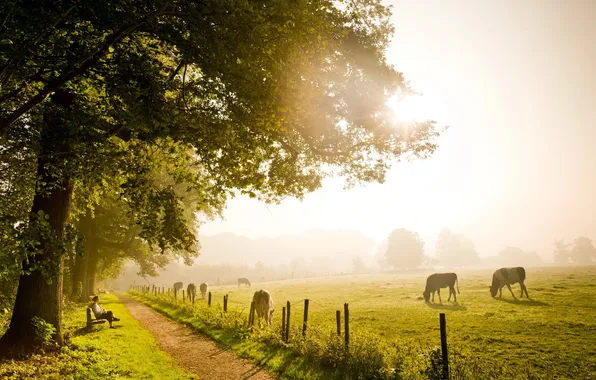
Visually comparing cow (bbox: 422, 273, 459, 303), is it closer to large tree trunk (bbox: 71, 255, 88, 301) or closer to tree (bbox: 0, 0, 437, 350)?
tree (bbox: 0, 0, 437, 350)

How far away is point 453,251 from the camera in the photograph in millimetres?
133125

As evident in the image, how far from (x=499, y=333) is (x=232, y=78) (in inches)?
640

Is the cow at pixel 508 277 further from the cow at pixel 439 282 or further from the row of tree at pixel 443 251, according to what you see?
the row of tree at pixel 443 251

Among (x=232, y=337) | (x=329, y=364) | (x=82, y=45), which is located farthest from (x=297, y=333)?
(x=82, y=45)

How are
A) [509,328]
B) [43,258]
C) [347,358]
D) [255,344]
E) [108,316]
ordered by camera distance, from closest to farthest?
1. [347,358]
2. [43,258]
3. [255,344]
4. [509,328]
5. [108,316]

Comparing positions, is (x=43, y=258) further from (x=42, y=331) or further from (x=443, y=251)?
(x=443, y=251)

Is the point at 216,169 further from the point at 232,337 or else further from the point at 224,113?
the point at 232,337

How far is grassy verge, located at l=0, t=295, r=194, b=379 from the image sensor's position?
815cm

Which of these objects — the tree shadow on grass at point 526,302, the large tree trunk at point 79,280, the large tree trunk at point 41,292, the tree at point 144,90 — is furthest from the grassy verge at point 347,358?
the large tree trunk at point 79,280

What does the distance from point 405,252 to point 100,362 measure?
369 feet

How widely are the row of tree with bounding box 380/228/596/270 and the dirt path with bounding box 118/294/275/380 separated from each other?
10640cm

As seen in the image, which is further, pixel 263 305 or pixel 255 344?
pixel 263 305

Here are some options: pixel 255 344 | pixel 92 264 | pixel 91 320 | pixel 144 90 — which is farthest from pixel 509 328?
pixel 92 264

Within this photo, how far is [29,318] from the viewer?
9.87 metres
